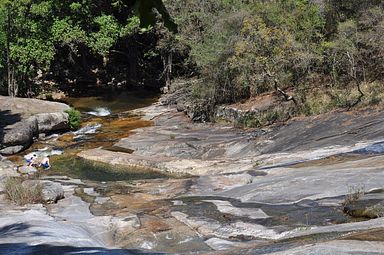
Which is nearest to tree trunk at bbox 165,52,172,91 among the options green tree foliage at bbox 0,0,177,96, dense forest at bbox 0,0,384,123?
dense forest at bbox 0,0,384,123

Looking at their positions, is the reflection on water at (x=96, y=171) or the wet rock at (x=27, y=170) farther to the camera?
the wet rock at (x=27, y=170)

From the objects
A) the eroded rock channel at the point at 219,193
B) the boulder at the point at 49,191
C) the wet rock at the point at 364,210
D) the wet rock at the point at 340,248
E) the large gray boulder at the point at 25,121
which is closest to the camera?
the wet rock at the point at 340,248

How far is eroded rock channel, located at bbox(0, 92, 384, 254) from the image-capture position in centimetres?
891

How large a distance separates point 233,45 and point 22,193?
1543 centimetres

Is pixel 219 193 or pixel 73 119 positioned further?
pixel 73 119

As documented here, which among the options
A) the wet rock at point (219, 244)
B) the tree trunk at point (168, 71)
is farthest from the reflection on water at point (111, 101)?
the wet rock at point (219, 244)

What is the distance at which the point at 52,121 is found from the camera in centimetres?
2819

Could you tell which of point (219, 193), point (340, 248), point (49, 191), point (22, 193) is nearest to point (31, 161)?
point (49, 191)

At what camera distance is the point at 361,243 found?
20.4ft

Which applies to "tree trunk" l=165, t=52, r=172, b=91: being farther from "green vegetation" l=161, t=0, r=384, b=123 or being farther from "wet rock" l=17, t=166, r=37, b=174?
"wet rock" l=17, t=166, r=37, b=174

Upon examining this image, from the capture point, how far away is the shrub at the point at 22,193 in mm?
13406

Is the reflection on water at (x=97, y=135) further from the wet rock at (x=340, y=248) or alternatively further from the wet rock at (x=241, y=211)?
the wet rock at (x=340, y=248)

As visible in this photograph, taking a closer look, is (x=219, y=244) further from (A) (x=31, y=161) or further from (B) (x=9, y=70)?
(B) (x=9, y=70)

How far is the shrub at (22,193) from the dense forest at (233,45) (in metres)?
6.30
